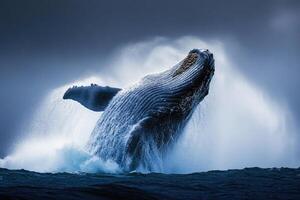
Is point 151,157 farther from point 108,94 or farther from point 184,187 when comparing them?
point 184,187

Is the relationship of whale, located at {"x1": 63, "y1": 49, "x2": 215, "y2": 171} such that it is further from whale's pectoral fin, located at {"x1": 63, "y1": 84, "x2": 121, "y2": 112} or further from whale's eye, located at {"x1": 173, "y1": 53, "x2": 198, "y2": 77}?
whale's pectoral fin, located at {"x1": 63, "y1": 84, "x2": 121, "y2": 112}

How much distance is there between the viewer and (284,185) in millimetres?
8273

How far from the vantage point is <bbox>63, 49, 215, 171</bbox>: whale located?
11.0 metres

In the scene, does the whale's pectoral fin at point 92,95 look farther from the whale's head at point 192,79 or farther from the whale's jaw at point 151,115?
the whale's head at point 192,79

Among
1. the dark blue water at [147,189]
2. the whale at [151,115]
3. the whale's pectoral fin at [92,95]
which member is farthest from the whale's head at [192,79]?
the dark blue water at [147,189]

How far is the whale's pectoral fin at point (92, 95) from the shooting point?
13.3 metres

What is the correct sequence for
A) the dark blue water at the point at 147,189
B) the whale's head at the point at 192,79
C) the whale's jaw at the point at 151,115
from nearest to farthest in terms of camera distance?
the dark blue water at the point at 147,189, the whale's jaw at the point at 151,115, the whale's head at the point at 192,79

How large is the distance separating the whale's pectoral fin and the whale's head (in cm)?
210

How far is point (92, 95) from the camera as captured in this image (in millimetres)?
13609

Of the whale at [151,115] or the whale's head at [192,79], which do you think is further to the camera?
the whale's head at [192,79]

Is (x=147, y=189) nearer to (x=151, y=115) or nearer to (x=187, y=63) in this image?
(x=151, y=115)

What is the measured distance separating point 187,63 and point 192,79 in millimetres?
649

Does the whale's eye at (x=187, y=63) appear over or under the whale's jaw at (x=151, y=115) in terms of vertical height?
over

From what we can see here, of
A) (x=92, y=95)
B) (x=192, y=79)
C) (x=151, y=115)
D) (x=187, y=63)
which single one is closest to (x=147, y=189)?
(x=151, y=115)
